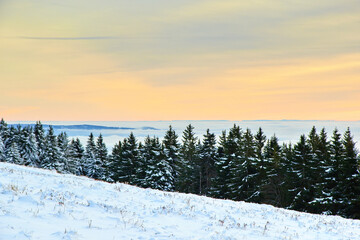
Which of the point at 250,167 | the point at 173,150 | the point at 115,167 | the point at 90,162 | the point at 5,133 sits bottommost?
the point at 90,162

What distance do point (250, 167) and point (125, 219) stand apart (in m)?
34.3

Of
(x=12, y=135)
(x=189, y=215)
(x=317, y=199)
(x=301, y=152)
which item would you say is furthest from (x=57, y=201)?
(x=12, y=135)

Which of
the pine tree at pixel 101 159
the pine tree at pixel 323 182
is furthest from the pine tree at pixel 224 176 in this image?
the pine tree at pixel 101 159

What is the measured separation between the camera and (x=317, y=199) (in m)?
32.9

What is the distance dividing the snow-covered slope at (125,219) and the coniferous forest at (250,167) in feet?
72.1

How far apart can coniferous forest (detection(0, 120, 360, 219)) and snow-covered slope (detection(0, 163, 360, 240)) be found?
22.0 m

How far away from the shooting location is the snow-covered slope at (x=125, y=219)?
819 centimetres

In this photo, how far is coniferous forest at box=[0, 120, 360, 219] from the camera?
3334 centimetres

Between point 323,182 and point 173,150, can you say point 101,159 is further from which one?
point 323,182

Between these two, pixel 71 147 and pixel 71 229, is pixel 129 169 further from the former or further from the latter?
pixel 71 229

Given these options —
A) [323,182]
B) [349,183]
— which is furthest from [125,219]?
[323,182]

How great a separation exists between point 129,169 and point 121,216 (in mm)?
53968

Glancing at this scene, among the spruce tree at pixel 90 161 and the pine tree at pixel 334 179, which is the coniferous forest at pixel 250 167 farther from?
the spruce tree at pixel 90 161

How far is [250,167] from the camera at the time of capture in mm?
41875
